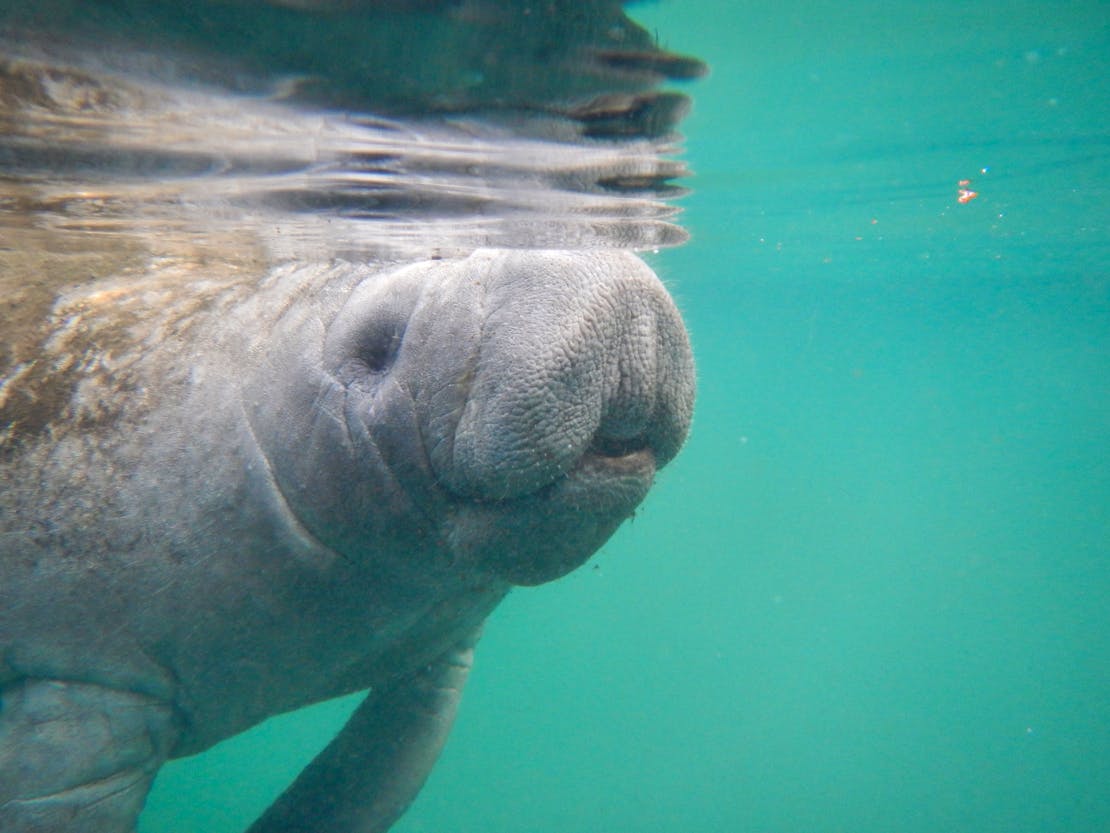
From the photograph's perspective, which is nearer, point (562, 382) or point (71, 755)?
point (562, 382)

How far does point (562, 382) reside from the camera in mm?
2176

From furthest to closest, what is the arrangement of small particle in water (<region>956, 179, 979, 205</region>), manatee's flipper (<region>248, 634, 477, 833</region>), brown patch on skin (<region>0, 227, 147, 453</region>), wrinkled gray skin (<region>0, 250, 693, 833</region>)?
small particle in water (<region>956, 179, 979, 205</region>) < manatee's flipper (<region>248, 634, 477, 833</region>) < brown patch on skin (<region>0, 227, 147, 453</region>) < wrinkled gray skin (<region>0, 250, 693, 833</region>)

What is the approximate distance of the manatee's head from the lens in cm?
220

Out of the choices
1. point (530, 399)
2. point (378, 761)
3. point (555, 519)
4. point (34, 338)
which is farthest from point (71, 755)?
point (530, 399)

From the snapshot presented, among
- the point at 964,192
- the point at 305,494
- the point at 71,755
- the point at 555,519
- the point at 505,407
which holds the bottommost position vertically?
the point at 71,755

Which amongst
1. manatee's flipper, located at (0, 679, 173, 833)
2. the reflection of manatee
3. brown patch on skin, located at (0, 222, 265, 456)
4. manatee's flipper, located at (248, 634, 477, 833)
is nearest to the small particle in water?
the reflection of manatee

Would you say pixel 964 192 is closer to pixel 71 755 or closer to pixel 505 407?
pixel 505 407

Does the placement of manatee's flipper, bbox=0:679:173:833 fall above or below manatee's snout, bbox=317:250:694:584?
below

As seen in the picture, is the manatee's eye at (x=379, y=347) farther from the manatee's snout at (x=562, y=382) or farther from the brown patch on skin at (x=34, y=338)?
the brown patch on skin at (x=34, y=338)

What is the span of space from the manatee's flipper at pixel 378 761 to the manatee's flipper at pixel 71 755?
90cm

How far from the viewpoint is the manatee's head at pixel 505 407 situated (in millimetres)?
2205

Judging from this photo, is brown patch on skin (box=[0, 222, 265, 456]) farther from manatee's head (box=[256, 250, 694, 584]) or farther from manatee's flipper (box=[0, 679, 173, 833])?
manatee's head (box=[256, 250, 694, 584])

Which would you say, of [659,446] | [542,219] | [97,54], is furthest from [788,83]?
[659,446]

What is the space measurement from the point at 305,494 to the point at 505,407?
1044 mm
